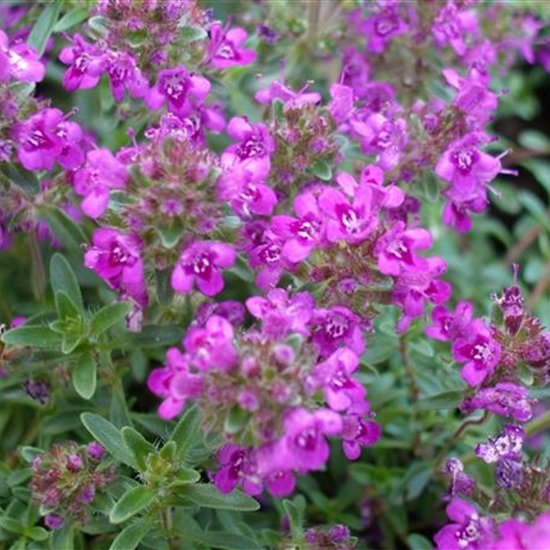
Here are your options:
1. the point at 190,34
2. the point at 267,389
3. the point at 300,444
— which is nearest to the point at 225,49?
the point at 190,34

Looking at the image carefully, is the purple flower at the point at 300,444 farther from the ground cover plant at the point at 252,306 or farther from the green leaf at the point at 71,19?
the green leaf at the point at 71,19

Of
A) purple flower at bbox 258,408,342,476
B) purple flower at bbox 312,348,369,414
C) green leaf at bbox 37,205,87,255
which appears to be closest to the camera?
purple flower at bbox 258,408,342,476

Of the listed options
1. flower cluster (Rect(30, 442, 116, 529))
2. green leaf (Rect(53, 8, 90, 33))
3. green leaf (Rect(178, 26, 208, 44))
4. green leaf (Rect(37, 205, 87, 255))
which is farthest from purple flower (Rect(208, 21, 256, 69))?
flower cluster (Rect(30, 442, 116, 529))

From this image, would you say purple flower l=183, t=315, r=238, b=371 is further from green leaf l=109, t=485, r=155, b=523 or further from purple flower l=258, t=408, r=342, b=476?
green leaf l=109, t=485, r=155, b=523

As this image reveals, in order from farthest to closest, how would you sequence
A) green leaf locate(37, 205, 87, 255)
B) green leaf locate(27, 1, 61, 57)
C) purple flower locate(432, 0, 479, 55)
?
1. purple flower locate(432, 0, 479, 55)
2. green leaf locate(27, 1, 61, 57)
3. green leaf locate(37, 205, 87, 255)

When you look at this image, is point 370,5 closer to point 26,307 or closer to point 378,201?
point 378,201

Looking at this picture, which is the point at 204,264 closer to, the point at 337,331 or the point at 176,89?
the point at 337,331
